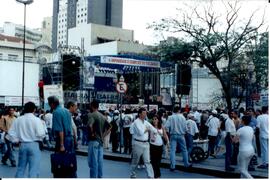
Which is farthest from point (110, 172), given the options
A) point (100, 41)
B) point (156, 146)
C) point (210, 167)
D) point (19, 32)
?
point (19, 32)

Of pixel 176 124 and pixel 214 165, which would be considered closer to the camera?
pixel 176 124

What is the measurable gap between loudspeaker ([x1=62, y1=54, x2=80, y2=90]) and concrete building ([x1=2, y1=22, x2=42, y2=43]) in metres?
57.3

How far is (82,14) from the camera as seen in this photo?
103312 mm

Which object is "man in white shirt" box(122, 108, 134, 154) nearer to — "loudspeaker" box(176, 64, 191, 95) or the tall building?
"loudspeaker" box(176, 64, 191, 95)

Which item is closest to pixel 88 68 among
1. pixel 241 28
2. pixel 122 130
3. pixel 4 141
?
pixel 241 28

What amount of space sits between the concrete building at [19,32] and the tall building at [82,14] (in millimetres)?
5356

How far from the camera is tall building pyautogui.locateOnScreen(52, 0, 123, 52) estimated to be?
98375 mm

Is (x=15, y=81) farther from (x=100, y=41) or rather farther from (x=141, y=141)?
(x=100, y=41)

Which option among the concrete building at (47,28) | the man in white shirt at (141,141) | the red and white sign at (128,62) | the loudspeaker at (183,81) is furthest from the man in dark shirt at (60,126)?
the concrete building at (47,28)

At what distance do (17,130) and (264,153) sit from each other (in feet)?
21.1

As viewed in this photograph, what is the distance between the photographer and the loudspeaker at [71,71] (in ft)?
106

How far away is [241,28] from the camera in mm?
30062

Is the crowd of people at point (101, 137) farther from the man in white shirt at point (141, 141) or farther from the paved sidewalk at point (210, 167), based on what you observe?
the paved sidewalk at point (210, 167)

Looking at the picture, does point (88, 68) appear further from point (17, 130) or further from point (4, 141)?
point (17, 130)
